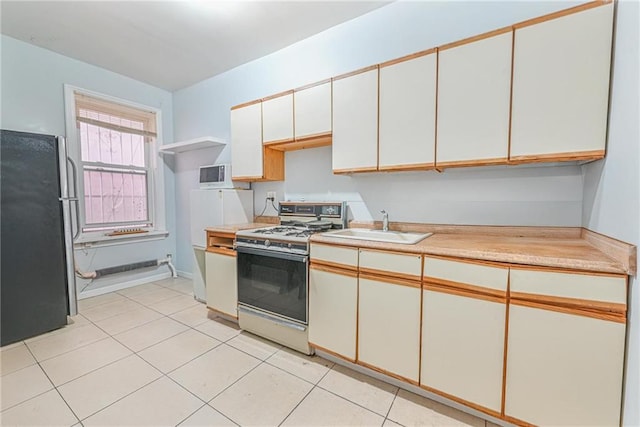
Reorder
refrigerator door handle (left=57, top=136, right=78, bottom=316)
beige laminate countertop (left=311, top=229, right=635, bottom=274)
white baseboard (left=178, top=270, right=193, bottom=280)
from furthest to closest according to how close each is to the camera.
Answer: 1. white baseboard (left=178, top=270, right=193, bottom=280)
2. refrigerator door handle (left=57, top=136, right=78, bottom=316)
3. beige laminate countertop (left=311, top=229, right=635, bottom=274)

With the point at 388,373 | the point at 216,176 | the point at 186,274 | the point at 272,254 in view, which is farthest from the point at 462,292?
the point at 186,274

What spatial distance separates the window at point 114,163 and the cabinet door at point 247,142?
5.86 ft

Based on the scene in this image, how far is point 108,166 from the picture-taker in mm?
3434

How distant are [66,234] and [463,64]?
3.56 meters

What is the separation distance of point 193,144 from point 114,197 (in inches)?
52.0

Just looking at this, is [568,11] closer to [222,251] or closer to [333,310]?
[333,310]

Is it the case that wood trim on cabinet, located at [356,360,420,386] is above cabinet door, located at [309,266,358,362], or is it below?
below

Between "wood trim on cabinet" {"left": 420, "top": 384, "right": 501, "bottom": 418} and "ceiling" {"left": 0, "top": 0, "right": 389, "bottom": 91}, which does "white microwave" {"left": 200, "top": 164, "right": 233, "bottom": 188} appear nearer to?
"ceiling" {"left": 0, "top": 0, "right": 389, "bottom": 91}

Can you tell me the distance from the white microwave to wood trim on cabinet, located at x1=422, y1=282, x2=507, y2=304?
2.42 meters

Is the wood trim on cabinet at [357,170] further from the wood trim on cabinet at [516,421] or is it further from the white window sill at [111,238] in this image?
the white window sill at [111,238]

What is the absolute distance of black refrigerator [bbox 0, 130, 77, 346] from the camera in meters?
2.17

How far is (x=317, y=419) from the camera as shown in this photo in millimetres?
1477

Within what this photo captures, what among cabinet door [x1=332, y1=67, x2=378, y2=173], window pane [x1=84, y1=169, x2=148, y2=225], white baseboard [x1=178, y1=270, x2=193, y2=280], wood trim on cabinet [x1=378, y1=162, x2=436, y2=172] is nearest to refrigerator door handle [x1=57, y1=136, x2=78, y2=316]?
window pane [x1=84, y1=169, x2=148, y2=225]

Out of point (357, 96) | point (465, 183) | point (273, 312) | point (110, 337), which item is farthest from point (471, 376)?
point (110, 337)
